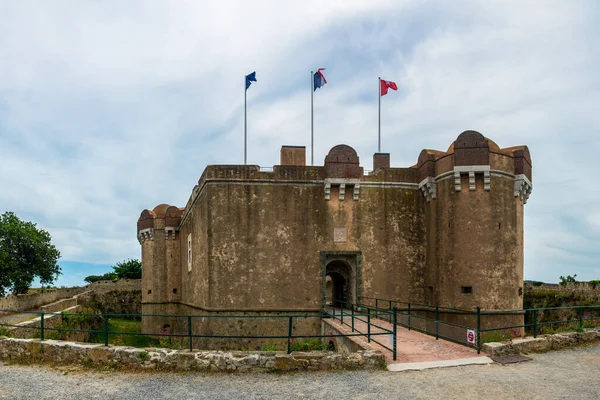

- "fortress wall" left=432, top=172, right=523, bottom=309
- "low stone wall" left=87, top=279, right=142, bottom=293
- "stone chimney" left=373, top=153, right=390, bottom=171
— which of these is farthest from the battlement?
"low stone wall" left=87, top=279, right=142, bottom=293

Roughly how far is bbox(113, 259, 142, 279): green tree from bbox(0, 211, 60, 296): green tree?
20159mm

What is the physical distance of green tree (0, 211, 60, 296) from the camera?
33500 millimetres

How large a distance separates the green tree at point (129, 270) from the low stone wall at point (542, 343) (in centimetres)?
5312

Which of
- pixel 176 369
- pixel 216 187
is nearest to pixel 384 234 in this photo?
pixel 216 187

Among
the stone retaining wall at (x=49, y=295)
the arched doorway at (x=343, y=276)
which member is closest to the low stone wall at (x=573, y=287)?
the arched doorway at (x=343, y=276)

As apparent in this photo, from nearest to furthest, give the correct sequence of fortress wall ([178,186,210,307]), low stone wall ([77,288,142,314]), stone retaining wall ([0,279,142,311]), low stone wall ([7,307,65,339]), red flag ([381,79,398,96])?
1. low stone wall ([7,307,65,339])
2. fortress wall ([178,186,210,307])
3. red flag ([381,79,398,96])
4. stone retaining wall ([0,279,142,311])
5. low stone wall ([77,288,142,314])

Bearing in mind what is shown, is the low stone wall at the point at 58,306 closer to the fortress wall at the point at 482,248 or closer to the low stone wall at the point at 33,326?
the low stone wall at the point at 33,326

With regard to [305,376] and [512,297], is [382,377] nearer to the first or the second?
[305,376]

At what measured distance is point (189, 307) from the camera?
2397cm

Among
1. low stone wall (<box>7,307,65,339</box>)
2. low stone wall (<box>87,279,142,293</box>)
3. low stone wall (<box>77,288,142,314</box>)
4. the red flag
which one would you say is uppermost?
the red flag

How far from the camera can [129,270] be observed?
5816 cm

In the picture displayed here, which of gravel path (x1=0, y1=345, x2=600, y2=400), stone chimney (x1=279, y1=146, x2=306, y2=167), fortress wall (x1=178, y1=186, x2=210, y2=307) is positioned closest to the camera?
gravel path (x1=0, y1=345, x2=600, y2=400)

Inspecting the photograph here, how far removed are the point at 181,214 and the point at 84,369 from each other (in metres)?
20.5

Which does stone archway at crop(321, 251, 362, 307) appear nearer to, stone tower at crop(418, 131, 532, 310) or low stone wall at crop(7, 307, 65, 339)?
stone tower at crop(418, 131, 532, 310)
